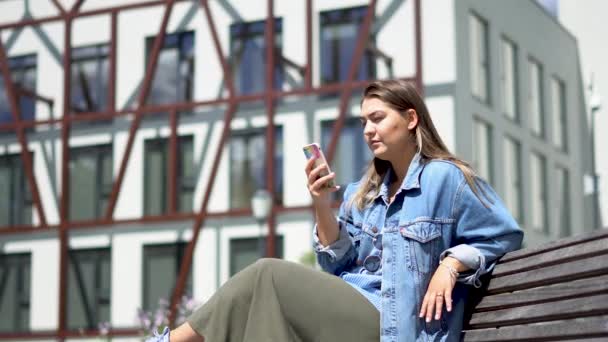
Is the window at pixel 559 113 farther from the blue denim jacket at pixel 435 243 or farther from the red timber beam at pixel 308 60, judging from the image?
the blue denim jacket at pixel 435 243

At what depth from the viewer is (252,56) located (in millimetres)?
22875

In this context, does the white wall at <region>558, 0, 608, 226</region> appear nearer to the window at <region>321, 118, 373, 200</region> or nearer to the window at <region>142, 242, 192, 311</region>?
the window at <region>321, 118, 373, 200</region>

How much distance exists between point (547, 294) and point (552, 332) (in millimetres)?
135

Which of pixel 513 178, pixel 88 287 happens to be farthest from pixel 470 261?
pixel 513 178

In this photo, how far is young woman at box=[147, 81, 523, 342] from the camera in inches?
148

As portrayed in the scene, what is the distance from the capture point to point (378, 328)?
3.91 m

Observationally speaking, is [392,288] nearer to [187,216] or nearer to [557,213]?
[187,216]

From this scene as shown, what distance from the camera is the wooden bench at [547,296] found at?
3176 millimetres

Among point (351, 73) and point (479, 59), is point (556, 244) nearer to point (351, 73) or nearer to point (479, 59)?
point (351, 73)

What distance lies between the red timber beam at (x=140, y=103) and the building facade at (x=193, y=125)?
4cm

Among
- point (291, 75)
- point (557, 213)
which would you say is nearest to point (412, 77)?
point (291, 75)

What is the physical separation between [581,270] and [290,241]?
18596mm

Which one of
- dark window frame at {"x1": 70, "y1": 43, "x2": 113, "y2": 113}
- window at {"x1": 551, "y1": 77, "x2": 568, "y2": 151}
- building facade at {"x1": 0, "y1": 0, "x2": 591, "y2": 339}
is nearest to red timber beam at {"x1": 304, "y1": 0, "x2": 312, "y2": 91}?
building facade at {"x1": 0, "y1": 0, "x2": 591, "y2": 339}

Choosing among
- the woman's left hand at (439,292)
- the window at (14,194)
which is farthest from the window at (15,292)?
the woman's left hand at (439,292)
